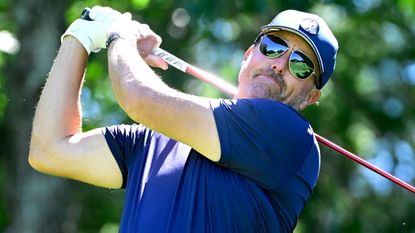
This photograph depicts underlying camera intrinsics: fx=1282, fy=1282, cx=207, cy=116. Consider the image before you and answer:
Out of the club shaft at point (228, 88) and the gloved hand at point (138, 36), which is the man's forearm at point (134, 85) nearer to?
the gloved hand at point (138, 36)

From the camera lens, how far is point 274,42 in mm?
5051

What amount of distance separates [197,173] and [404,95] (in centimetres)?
1171

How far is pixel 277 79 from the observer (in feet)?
16.3

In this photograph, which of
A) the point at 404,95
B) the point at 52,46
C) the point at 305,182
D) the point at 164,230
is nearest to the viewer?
the point at 164,230

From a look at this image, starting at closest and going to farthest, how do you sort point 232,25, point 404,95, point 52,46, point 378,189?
point 52,46 < point 232,25 < point 404,95 < point 378,189

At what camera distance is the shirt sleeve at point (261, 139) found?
4.56 m

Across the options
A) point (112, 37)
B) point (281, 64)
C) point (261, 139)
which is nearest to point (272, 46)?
point (281, 64)

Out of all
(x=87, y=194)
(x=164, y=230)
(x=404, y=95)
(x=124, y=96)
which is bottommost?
(x=87, y=194)

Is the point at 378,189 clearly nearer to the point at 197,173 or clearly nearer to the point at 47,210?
the point at 47,210

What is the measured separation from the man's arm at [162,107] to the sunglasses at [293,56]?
0.55m

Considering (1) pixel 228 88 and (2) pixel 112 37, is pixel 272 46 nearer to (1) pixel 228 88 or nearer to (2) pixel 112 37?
(1) pixel 228 88

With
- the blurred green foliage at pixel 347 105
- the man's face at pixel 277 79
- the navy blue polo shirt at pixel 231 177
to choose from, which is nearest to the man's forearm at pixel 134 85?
the navy blue polo shirt at pixel 231 177

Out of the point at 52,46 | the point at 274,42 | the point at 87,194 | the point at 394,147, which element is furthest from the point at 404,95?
the point at 274,42

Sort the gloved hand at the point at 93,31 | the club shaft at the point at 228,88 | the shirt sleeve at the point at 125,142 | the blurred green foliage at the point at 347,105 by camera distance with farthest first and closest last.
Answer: the blurred green foliage at the point at 347,105 → the club shaft at the point at 228,88 → the gloved hand at the point at 93,31 → the shirt sleeve at the point at 125,142
